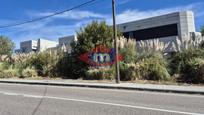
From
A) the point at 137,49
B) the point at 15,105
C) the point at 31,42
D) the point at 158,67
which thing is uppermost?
the point at 31,42

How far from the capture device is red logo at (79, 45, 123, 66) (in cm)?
2355

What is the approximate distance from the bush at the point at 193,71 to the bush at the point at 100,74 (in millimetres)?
4745

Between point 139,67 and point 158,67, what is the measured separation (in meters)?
1.19

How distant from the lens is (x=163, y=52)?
20781mm

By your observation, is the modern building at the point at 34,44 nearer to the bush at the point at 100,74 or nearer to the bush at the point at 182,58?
the bush at the point at 100,74

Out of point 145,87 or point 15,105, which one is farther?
point 145,87

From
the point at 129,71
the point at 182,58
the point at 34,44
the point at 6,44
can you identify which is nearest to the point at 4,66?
the point at 129,71

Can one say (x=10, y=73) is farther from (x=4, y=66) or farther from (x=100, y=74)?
(x=100, y=74)

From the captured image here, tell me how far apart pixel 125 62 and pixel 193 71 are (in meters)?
5.13

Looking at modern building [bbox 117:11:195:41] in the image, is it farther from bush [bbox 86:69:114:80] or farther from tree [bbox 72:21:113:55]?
bush [bbox 86:69:114:80]

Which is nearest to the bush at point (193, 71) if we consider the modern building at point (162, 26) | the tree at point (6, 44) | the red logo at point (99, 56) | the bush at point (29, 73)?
the red logo at point (99, 56)

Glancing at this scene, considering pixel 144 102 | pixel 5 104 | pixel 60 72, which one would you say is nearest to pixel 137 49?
pixel 60 72

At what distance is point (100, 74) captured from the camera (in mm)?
21062

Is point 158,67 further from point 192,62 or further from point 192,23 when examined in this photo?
point 192,23
